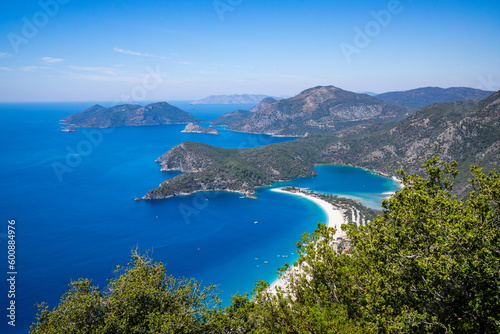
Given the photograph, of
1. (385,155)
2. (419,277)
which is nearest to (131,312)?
(419,277)

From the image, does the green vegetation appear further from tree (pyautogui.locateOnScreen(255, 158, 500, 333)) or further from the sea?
the sea

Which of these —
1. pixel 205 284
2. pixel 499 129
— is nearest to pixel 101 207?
pixel 205 284

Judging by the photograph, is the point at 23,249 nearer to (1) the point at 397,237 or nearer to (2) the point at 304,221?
(2) the point at 304,221

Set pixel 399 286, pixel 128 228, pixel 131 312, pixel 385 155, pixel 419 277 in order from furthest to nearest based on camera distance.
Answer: pixel 385 155 → pixel 128 228 → pixel 131 312 → pixel 399 286 → pixel 419 277

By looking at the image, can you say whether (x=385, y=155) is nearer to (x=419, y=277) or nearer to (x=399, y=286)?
(x=419, y=277)

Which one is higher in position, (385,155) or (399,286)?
(399,286)

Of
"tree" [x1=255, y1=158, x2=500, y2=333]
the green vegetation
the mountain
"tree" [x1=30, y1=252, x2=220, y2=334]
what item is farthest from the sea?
"tree" [x1=255, y1=158, x2=500, y2=333]
